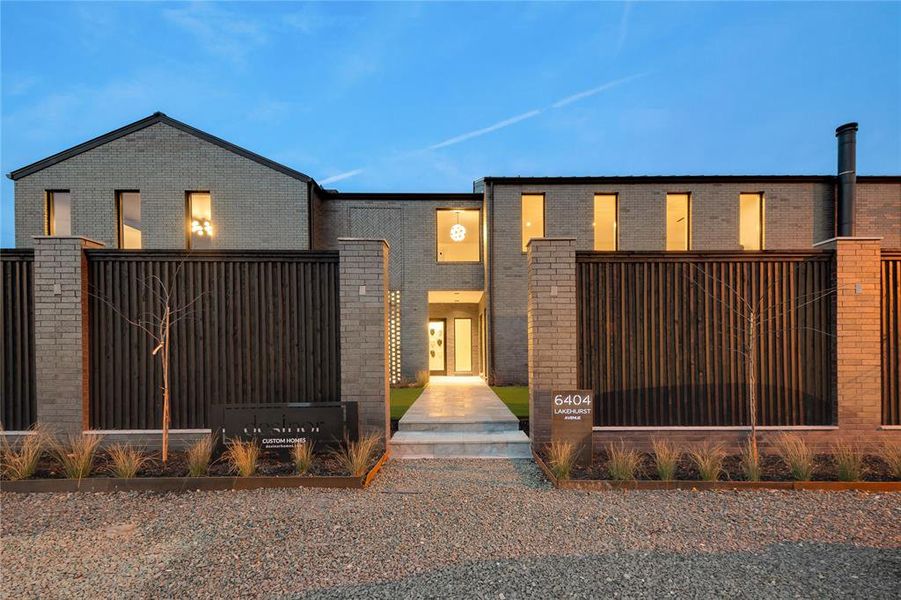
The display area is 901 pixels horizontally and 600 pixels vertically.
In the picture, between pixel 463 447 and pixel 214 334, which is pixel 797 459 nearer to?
pixel 463 447

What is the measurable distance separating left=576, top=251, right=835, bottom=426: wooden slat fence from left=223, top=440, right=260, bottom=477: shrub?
4.95 m

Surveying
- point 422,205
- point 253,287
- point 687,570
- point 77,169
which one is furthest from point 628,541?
point 77,169

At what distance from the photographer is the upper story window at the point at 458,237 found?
15.0 meters

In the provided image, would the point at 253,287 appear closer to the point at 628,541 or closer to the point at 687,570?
the point at 628,541

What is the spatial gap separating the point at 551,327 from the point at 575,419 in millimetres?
1403

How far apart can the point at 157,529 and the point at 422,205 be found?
482 inches

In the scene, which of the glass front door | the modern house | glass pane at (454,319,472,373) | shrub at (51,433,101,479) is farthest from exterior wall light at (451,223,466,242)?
shrub at (51,433,101,479)

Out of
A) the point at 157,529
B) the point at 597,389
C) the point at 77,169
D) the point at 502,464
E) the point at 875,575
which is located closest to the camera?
the point at 875,575

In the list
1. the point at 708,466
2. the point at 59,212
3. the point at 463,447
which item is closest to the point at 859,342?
the point at 708,466

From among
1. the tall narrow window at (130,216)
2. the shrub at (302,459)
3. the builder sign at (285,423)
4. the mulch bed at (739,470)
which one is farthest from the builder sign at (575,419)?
the tall narrow window at (130,216)

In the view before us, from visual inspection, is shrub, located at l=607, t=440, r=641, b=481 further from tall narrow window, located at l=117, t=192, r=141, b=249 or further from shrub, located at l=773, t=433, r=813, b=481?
tall narrow window, located at l=117, t=192, r=141, b=249

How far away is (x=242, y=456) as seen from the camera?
17.8 ft

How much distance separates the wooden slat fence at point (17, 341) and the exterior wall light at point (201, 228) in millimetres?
6804

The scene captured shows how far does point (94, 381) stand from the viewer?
671 centimetres
